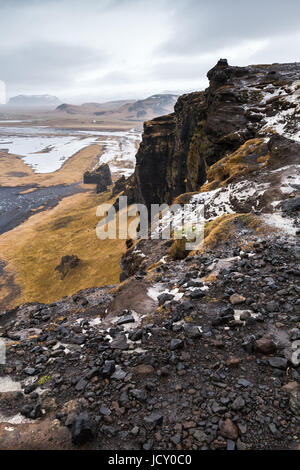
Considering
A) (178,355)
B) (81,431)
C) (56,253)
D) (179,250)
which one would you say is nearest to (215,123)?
(179,250)

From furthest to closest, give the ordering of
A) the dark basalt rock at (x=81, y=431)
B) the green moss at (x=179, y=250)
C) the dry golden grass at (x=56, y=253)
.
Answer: the dry golden grass at (x=56, y=253), the green moss at (x=179, y=250), the dark basalt rock at (x=81, y=431)

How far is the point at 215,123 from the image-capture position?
4150 cm

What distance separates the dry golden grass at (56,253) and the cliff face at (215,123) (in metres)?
22.9

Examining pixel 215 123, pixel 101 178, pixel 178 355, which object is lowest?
pixel 178 355

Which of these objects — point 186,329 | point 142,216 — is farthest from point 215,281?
point 142,216

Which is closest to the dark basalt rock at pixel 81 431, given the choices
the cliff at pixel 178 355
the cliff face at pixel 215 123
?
the cliff at pixel 178 355

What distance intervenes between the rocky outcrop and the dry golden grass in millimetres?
25368

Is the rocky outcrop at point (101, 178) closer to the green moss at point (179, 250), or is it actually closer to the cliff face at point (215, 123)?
the cliff face at point (215, 123)

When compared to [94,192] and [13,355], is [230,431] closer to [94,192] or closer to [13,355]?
[13,355]

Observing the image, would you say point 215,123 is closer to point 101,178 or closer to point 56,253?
point 56,253

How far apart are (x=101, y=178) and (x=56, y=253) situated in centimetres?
8452

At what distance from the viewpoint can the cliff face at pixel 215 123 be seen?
125 ft

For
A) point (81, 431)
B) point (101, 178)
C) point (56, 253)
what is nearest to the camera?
point (81, 431)

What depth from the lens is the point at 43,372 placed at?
8602 millimetres
